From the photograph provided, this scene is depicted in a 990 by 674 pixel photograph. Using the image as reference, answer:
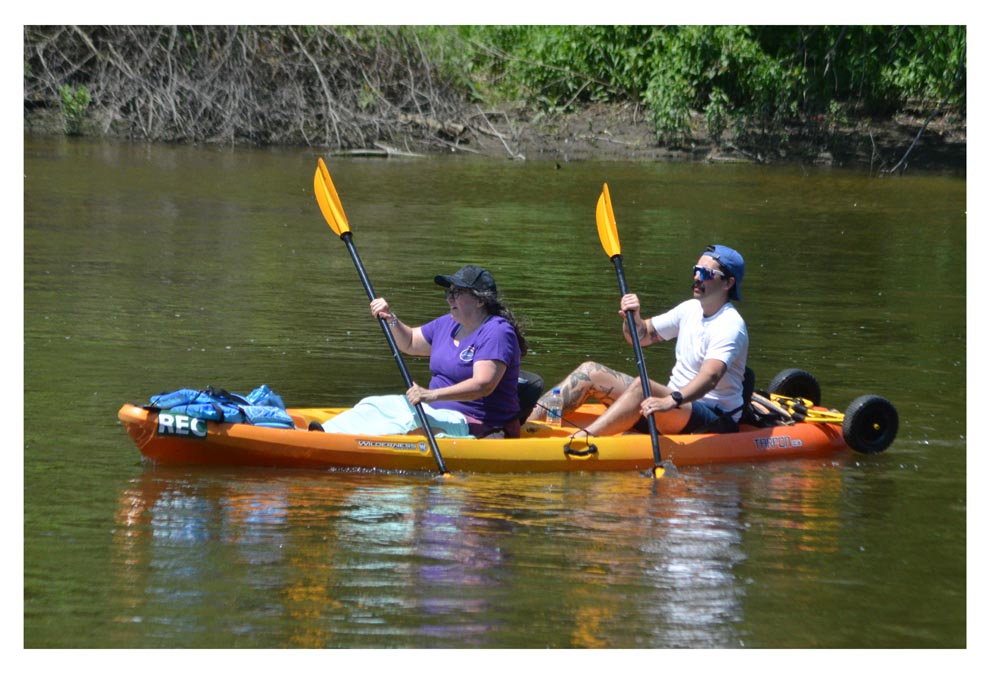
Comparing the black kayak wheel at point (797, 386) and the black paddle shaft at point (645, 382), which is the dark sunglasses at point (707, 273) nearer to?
the black paddle shaft at point (645, 382)

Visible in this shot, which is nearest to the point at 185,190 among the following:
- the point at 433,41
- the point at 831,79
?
the point at 433,41

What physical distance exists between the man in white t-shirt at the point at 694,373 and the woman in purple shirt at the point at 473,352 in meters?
0.52

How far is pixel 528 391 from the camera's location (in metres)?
7.04

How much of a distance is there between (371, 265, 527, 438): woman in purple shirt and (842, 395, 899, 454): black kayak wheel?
1.82m

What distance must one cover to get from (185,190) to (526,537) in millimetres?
12041

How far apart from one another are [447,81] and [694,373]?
15.5m

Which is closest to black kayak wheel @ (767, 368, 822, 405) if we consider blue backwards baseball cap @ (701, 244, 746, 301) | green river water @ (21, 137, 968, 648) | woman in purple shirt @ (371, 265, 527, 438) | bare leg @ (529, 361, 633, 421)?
green river water @ (21, 137, 968, 648)

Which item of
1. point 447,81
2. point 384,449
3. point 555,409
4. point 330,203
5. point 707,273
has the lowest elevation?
point 384,449

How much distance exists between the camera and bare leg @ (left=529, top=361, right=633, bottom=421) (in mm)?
7273

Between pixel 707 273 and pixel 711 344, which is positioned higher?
pixel 707 273

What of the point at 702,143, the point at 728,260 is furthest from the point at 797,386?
the point at 702,143

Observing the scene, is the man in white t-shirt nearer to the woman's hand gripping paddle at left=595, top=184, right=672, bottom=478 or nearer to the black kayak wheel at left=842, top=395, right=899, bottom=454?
the woman's hand gripping paddle at left=595, top=184, right=672, bottom=478

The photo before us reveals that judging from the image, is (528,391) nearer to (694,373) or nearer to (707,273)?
(694,373)

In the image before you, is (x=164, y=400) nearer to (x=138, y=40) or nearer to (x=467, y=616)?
(x=467, y=616)
